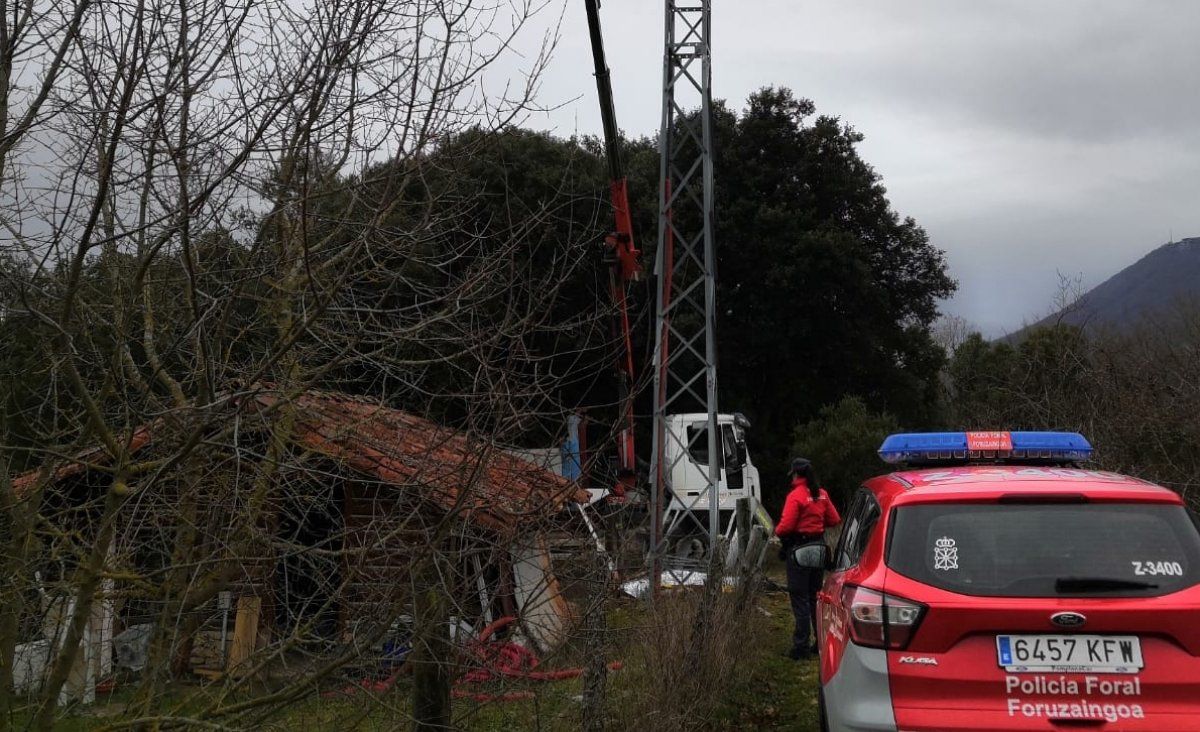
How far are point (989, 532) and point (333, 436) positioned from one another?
3.10m

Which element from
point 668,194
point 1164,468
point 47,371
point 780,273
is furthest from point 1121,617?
point 780,273

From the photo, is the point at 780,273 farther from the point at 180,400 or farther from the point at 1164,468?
the point at 180,400

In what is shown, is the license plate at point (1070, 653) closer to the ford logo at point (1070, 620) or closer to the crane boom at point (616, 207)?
the ford logo at point (1070, 620)

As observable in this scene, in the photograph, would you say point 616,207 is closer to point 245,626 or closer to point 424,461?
point 245,626

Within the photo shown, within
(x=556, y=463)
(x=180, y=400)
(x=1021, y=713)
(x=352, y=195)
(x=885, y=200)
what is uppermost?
(x=885, y=200)

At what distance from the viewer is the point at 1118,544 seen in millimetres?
4555

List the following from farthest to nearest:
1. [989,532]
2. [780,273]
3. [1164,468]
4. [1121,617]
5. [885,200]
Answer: [885,200], [780,273], [1164,468], [989,532], [1121,617]

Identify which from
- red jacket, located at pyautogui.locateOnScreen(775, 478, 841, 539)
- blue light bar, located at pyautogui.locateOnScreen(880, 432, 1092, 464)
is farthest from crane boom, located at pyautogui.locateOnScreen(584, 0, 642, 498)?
blue light bar, located at pyautogui.locateOnScreen(880, 432, 1092, 464)

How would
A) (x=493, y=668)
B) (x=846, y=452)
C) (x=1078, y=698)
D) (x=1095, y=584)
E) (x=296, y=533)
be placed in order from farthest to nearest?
(x=846, y=452) → (x=296, y=533) → (x=493, y=668) → (x=1095, y=584) → (x=1078, y=698)

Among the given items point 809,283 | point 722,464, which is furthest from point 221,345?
point 809,283

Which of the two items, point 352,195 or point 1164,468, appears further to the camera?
point 1164,468

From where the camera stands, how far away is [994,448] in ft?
20.8

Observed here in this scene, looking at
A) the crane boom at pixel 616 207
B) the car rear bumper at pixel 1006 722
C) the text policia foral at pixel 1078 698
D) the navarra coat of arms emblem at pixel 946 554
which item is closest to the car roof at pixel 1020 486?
the navarra coat of arms emblem at pixel 946 554

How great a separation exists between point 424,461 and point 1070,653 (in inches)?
106
